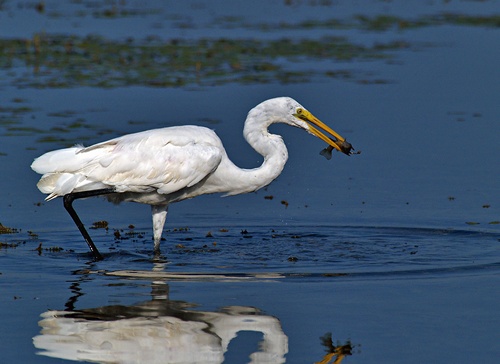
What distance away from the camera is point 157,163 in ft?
31.4

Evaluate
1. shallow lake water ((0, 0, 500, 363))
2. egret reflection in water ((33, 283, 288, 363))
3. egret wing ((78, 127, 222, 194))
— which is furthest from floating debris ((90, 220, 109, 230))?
egret reflection in water ((33, 283, 288, 363))

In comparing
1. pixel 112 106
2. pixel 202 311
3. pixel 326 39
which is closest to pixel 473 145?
pixel 112 106

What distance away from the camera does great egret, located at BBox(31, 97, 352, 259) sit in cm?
959

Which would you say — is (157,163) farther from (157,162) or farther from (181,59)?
(181,59)

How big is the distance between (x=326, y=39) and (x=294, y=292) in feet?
46.4

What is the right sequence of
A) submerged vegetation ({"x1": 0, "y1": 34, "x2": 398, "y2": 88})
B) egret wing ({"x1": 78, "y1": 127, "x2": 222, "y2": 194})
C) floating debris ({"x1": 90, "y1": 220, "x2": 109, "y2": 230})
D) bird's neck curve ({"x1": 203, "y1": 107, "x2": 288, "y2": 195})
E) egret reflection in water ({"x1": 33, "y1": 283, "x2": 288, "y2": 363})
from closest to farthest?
egret reflection in water ({"x1": 33, "y1": 283, "x2": 288, "y2": 363}), egret wing ({"x1": 78, "y1": 127, "x2": 222, "y2": 194}), bird's neck curve ({"x1": 203, "y1": 107, "x2": 288, "y2": 195}), floating debris ({"x1": 90, "y1": 220, "x2": 109, "y2": 230}), submerged vegetation ({"x1": 0, "y1": 34, "x2": 398, "y2": 88})

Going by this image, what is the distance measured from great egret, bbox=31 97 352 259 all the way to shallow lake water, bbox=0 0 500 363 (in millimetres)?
658

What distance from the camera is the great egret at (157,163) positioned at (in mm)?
9586

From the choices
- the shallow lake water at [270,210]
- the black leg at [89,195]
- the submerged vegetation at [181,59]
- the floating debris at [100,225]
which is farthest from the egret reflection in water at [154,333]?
the submerged vegetation at [181,59]

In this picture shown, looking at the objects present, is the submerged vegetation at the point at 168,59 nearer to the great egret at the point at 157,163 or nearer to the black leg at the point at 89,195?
the great egret at the point at 157,163

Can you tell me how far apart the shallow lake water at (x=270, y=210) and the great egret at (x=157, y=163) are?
66 cm

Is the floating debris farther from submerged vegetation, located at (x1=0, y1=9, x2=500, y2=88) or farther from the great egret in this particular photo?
submerged vegetation, located at (x1=0, y1=9, x2=500, y2=88)

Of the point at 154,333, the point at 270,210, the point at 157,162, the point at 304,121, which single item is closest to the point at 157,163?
the point at 157,162

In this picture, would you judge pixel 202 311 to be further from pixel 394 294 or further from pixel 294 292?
pixel 394 294
